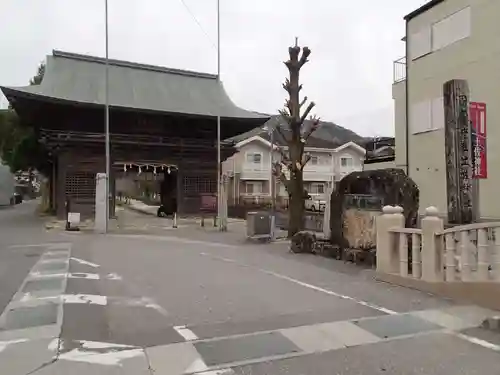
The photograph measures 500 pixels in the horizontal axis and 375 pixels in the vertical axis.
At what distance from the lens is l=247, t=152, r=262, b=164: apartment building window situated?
5175 cm

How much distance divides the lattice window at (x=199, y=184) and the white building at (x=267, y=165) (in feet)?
41.4

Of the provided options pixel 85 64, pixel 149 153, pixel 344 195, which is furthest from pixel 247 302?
pixel 85 64

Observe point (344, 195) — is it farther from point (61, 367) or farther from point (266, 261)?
point (61, 367)

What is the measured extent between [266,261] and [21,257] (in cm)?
635

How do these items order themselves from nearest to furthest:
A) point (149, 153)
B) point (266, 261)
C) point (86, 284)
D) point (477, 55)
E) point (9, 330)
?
point (9, 330) < point (86, 284) < point (266, 261) < point (477, 55) < point (149, 153)

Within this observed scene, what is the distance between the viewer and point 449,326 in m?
6.37

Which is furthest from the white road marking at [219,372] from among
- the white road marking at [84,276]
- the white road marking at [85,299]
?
the white road marking at [84,276]

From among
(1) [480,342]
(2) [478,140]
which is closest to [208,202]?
(2) [478,140]

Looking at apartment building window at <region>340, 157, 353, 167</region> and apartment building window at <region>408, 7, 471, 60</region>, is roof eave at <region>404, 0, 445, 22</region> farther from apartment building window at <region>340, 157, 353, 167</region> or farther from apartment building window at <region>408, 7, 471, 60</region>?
apartment building window at <region>340, 157, 353, 167</region>

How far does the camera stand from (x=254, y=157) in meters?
52.0

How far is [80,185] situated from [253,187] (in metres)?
24.3

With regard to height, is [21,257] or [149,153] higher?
[149,153]

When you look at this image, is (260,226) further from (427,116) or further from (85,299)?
(85,299)

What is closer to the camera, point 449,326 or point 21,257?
point 449,326
